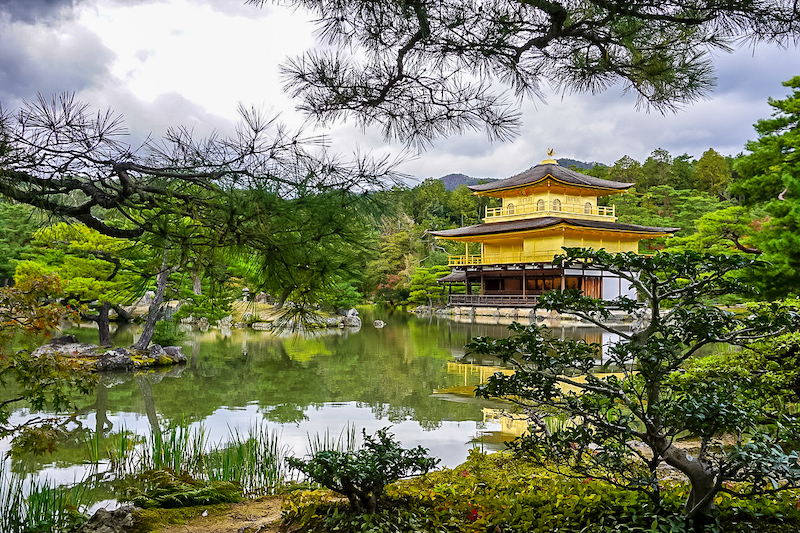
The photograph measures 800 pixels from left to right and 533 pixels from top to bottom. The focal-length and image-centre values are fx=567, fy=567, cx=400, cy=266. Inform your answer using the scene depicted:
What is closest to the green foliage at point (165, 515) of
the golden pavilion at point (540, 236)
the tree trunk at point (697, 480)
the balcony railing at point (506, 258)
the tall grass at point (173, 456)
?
the tall grass at point (173, 456)

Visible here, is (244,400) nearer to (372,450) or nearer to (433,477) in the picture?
(433,477)

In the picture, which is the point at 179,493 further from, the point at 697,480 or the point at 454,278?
the point at 454,278

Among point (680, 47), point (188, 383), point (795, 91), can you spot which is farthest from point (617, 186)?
point (680, 47)

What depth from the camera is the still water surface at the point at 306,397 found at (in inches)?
181

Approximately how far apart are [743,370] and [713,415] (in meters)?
1.94

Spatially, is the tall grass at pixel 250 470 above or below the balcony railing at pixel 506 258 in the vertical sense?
below

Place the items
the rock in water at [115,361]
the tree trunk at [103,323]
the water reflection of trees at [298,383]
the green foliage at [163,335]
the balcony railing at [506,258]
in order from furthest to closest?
the balcony railing at [506,258]
the green foliage at [163,335]
the tree trunk at [103,323]
the rock in water at [115,361]
the water reflection of trees at [298,383]

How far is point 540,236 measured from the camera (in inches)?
732

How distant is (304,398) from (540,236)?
13765 mm

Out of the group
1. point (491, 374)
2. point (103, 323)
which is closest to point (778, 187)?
point (491, 374)

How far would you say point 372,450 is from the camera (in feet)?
6.84

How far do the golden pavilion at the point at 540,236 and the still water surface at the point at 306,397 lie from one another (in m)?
7.94

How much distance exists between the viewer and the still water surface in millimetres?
4605

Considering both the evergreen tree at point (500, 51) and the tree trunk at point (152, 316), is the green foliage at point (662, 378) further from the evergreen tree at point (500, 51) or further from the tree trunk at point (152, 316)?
the tree trunk at point (152, 316)
